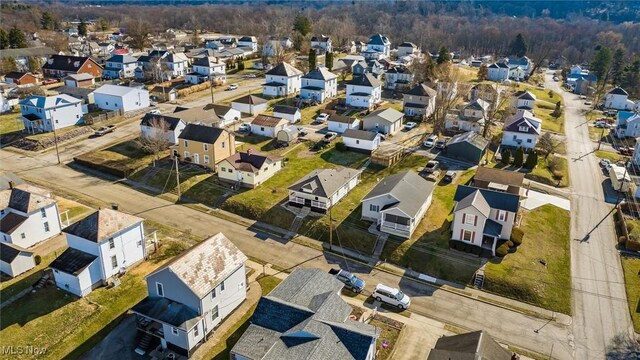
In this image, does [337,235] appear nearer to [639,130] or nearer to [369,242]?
[369,242]

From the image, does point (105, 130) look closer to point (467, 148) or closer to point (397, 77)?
point (467, 148)

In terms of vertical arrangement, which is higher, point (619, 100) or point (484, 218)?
point (484, 218)

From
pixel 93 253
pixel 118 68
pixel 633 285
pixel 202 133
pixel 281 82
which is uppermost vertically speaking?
pixel 281 82

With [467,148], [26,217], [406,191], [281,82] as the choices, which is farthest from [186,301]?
[281,82]

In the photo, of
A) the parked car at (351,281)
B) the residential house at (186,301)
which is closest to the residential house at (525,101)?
the parked car at (351,281)

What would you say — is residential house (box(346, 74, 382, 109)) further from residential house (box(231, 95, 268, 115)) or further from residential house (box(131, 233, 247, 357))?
residential house (box(131, 233, 247, 357))

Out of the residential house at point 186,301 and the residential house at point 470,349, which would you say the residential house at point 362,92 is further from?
the residential house at point 470,349

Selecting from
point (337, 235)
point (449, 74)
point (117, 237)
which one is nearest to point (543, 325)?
point (337, 235)

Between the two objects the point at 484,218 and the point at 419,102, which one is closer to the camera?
the point at 484,218
